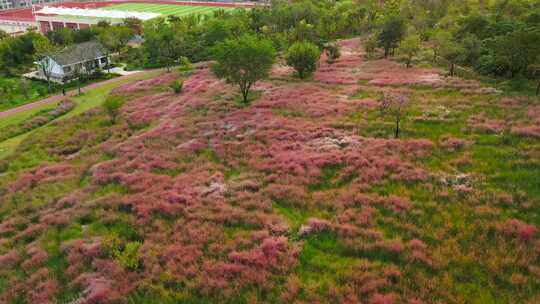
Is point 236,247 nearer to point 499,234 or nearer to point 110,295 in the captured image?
point 110,295

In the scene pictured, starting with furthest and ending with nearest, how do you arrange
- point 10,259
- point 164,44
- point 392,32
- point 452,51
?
point 164,44 → point 392,32 → point 452,51 → point 10,259

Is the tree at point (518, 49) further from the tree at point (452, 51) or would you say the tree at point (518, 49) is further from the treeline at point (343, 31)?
the tree at point (452, 51)

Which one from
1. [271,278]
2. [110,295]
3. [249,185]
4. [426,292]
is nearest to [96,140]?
[249,185]

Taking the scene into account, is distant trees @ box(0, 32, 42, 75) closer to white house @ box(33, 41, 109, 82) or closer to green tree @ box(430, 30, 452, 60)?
white house @ box(33, 41, 109, 82)

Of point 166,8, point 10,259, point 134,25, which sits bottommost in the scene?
point 10,259

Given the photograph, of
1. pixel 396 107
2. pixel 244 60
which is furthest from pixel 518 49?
pixel 244 60

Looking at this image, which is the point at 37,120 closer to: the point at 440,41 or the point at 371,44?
the point at 371,44

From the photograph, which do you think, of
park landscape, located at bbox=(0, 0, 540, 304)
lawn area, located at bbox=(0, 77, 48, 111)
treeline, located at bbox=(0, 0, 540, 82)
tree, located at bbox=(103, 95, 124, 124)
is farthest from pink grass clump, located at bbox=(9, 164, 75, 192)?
lawn area, located at bbox=(0, 77, 48, 111)
